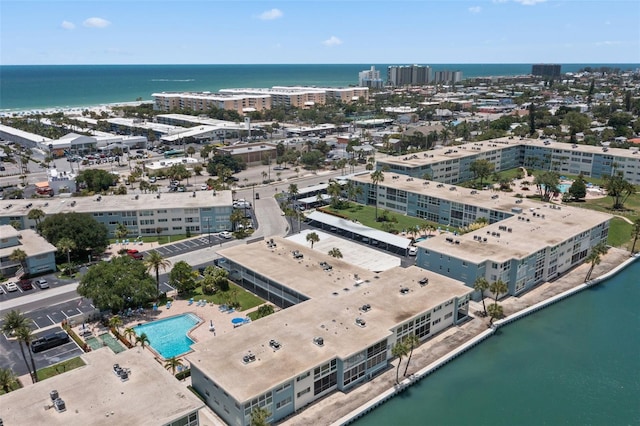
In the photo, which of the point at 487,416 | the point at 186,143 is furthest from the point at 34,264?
the point at 186,143

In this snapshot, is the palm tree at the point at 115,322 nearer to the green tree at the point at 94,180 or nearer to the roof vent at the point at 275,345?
the roof vent at the point at 275,345

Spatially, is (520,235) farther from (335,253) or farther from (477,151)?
(477,151)

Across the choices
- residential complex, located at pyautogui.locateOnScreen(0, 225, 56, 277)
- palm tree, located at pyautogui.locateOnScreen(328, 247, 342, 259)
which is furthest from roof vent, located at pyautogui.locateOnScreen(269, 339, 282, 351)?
residential complex, located at pyautogui.locateOnScreen(0, 225, 56, 277)

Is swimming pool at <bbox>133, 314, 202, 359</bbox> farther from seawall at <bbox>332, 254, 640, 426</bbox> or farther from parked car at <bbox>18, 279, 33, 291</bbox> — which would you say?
parked car at <bbox>18, 279, 33, 291</bbox>

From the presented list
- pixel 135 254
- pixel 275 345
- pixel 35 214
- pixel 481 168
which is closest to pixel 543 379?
pixel 275 345

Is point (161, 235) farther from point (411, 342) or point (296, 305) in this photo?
point (411, 342)

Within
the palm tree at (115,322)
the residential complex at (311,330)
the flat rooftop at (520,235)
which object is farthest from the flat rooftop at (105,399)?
the flat rooftop at (520,235)
